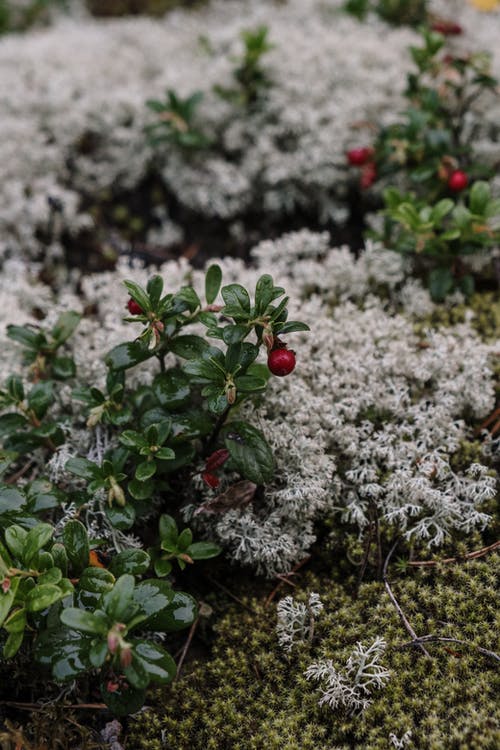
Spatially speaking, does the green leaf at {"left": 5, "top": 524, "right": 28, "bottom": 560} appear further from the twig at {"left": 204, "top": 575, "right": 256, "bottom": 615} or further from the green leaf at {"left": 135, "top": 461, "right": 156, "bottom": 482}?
the twig at {"left": 204, "top": 575, "right": 256, "bottom": 615}

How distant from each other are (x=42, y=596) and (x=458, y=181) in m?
3.29

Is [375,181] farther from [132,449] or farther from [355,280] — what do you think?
[132,449]

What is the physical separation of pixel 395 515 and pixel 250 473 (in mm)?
720

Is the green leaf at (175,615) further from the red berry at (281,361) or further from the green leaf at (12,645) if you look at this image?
the red berry at (281,361)

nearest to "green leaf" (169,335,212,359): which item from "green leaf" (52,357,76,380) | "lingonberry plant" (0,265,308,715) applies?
"lingonberry plant" (0,265,308,715)

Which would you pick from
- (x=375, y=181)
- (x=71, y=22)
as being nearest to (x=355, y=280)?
(x=375, y=181)

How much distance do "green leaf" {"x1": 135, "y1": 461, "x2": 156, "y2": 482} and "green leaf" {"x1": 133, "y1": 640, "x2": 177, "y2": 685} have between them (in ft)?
2.14

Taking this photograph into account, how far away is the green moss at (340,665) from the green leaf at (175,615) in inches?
15.8

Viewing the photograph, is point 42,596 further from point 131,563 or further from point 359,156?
point 359,156

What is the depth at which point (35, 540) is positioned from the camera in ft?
7.38

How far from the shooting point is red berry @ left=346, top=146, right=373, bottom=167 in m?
4.21

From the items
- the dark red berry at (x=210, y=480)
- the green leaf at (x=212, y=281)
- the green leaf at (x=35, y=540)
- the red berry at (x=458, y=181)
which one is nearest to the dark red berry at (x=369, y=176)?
the red berry at (x=458, y=181)

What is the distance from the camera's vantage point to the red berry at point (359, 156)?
421cm

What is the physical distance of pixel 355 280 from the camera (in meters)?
3.80
